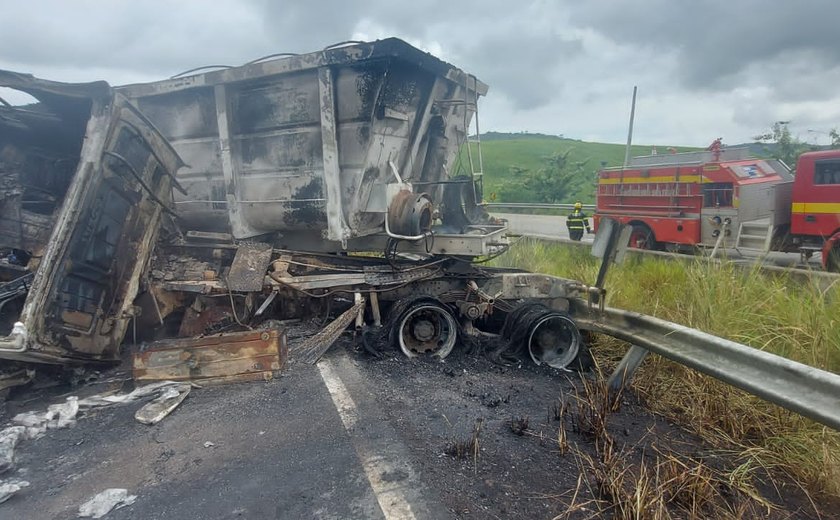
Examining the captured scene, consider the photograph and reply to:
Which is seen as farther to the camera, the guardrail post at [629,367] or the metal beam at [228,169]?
the metal beam at [228,169]

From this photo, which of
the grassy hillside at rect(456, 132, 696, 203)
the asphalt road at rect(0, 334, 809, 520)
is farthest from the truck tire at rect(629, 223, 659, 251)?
the grassy hillside at rect(456, 132, 696, 203)

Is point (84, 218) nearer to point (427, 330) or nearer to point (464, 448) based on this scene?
point (427, 330)

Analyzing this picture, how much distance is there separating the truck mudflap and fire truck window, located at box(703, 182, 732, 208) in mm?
8993

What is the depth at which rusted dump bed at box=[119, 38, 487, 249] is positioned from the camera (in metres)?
4.14

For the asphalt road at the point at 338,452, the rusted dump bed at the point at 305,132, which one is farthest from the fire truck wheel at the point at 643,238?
the asphalt road at the point at 338,452

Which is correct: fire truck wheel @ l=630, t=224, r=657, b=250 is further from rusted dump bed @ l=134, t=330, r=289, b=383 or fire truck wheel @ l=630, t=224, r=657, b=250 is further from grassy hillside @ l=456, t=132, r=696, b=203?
grassy hillside @ l=456, t=132, r=696, b=203

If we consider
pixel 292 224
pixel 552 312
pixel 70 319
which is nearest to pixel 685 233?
pixel 552 312

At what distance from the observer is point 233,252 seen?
4617 mm

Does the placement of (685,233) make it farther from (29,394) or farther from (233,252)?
(29,394)

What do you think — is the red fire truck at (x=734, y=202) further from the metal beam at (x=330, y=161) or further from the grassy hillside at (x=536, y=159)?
the grassy hillside at (x=536, y=159)

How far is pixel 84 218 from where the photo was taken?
11.7ft

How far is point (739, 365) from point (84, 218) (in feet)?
13.8

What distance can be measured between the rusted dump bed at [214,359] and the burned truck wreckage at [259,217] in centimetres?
5

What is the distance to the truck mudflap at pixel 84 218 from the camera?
11.1ft
